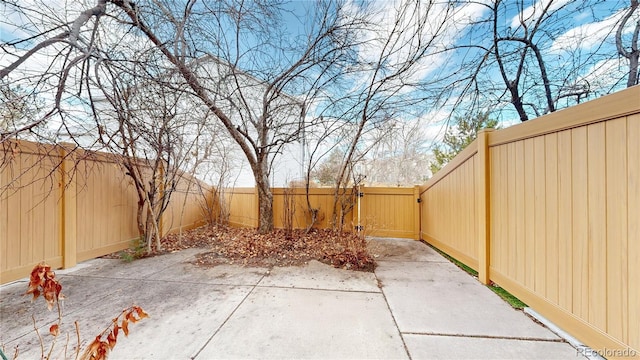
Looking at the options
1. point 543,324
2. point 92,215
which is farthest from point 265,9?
point 543,324

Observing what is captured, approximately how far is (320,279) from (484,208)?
217 cm

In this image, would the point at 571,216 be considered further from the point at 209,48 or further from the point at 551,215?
the point at 209,48

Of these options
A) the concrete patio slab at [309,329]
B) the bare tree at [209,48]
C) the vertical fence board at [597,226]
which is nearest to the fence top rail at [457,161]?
the vertical fence board at [597,226]

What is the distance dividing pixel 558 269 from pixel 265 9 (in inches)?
185

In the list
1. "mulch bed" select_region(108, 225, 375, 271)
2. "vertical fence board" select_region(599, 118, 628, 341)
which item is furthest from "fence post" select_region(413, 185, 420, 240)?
"vertical fence board" select_region(599, 118, 628, 341)

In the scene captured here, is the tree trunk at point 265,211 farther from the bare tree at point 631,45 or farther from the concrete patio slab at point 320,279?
the bare tree at point 631,45

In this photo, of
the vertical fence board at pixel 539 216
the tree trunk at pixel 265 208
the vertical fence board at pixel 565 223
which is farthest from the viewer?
the tree trunk at pixel 265 208

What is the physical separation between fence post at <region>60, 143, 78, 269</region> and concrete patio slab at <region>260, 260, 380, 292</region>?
9.64 ft

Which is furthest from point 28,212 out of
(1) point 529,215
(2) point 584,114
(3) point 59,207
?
(2) point 584,114

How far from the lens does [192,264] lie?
3662 millimetres

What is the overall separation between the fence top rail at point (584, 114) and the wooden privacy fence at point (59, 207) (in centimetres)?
457

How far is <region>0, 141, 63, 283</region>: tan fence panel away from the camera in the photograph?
2.80 meters

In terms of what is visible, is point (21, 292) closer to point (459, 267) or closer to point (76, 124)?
point (76, 124)

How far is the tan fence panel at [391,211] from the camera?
216 inches
